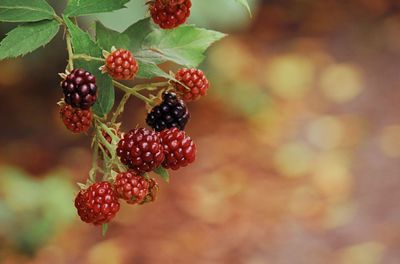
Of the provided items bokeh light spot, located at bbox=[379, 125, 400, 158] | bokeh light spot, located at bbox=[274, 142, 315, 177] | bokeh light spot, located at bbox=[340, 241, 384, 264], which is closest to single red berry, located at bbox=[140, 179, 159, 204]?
bokeh light spot, located at bbox=[340, 241, 384, 264]

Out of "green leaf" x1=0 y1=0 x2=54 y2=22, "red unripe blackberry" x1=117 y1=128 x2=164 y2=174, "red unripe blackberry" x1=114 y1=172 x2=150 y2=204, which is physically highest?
"green leaf" x1=0 y1=0 x2=54 y2=22

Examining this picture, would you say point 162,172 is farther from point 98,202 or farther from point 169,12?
point 169,12

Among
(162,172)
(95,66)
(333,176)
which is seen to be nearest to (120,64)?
(95,66)

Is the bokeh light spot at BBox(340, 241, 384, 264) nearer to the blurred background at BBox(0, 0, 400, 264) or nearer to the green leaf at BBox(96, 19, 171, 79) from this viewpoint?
the blurred background at BBox(0, 0, 400, 264)

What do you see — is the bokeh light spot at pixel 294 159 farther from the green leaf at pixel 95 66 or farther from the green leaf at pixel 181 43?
the green leaf at pixel 95 66

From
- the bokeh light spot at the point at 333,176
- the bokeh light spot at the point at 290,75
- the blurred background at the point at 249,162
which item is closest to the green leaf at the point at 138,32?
the blurred background at the point at 249,162

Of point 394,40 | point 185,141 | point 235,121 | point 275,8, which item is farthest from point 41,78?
point 185,141
